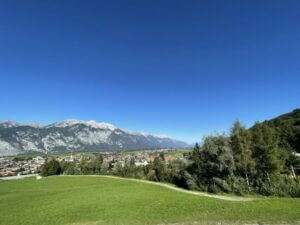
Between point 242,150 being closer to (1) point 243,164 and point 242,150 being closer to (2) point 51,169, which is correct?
(1) point 243,164

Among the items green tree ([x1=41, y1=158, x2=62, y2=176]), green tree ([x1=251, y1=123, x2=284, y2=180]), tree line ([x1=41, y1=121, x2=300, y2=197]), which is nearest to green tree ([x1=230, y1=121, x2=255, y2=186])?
tree line ([x1=41, y1=121, x2=300, y2=197])

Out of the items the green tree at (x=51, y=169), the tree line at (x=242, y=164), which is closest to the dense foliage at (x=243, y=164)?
the tree line at (x=242, y=164)

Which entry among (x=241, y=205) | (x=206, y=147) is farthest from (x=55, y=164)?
(x=241, y=205)

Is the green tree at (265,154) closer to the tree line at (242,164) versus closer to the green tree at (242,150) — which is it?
the tree line at (242,164)

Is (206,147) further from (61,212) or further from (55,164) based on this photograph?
(55,164)

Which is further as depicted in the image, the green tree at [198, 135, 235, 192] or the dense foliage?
the green tree at [198, 135, 235, 192]

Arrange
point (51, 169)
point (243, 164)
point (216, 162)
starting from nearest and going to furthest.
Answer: point (243, 164) < point (216, 162) < point (51, 169)

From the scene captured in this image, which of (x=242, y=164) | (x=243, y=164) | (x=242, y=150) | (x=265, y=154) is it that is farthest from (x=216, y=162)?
(x=265, y=154)

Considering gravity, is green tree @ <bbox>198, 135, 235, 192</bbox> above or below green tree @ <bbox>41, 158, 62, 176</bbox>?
above

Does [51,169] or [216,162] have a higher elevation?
[216,162]

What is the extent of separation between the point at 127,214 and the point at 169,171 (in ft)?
157

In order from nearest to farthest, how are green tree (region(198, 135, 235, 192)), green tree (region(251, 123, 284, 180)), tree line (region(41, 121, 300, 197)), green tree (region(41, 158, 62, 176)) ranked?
tree line (region(41, 121, 300, 197))
green tree (region(251, 123, 284, 180))
green tree (region(198, 135, 235, 192))
green tree (region(41, 158, 62, 176))

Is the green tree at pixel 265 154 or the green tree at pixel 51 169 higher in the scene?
the green tree at pixel 265 154

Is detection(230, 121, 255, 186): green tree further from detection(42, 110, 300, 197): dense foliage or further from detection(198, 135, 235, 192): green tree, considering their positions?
detection(198, 135, 235, 192): green tree
